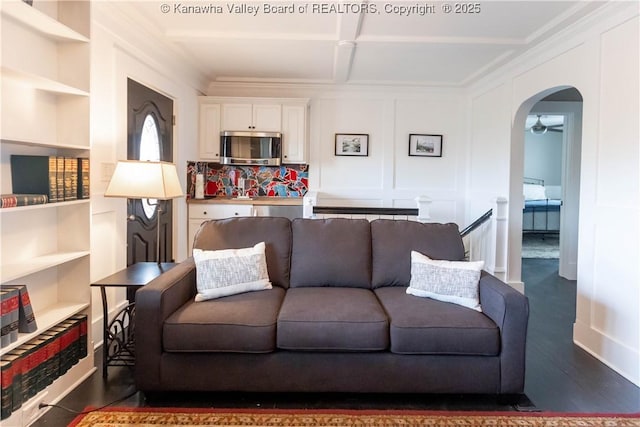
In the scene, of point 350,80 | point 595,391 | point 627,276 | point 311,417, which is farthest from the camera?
point 350,80

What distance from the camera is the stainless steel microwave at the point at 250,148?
5328mm

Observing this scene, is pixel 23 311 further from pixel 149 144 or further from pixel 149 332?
pixel 149 144

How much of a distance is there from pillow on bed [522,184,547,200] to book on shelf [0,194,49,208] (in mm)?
9779

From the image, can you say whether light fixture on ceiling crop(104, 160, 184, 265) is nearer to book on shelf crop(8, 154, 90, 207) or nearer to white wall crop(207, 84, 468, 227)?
book on shelf crop(8, 154, 90, 207)

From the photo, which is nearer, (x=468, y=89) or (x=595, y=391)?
(x=595, y=391)

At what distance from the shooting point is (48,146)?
84.5 inches

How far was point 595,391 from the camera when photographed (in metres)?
2.39

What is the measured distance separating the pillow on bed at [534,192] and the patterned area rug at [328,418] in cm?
841

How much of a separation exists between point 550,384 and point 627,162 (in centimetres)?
147

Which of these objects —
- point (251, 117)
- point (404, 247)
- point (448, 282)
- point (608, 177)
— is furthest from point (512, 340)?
point (251, 117)

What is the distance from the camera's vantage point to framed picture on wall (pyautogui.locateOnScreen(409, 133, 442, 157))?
18.7 feet

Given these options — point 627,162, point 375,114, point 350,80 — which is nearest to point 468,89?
point 375,114

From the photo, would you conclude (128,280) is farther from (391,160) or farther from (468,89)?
(468,89)

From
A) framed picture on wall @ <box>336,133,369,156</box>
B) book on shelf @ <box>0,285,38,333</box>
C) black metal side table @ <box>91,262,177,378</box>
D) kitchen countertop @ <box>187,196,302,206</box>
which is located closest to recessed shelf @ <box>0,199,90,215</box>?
book on shelf @ <box>0,285,38,333</box>
